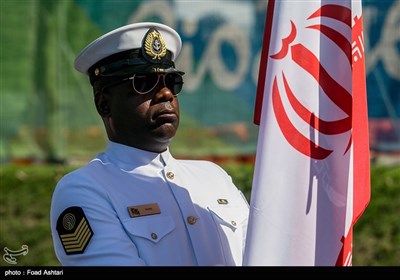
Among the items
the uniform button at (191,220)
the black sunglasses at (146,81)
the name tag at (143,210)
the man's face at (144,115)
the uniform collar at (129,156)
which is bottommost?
the uniform button at (191,220)

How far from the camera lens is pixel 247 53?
8.33 metres

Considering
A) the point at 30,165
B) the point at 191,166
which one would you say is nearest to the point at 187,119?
the point at 30,165

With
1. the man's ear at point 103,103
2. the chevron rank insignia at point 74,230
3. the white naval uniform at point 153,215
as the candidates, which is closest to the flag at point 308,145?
the white naval uniform at point 153,215

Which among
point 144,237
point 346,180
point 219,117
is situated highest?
point 346,180

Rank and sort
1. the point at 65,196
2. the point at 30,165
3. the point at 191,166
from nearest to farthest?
the point at 65,196 → the point at 191,166 → the point at 30,165

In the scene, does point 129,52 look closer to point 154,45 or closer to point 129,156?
point 154,45

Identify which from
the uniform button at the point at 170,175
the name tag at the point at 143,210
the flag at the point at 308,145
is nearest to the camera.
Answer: the flag at the point at 308,145

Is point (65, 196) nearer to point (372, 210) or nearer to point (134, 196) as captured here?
point (134, 196)

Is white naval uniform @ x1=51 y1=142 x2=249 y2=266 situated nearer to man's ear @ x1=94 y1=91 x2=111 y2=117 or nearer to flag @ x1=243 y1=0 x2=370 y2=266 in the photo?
man's ear @ x1=94 y1=91 x2=111 y2=117

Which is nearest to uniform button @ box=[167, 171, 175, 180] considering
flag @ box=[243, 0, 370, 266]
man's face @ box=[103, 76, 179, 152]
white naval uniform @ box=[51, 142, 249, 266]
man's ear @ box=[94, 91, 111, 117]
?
white naval uniform @ box=[51, 142, 249, 266]

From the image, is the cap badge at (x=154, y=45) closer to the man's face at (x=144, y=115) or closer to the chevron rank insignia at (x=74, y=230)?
the man's face at (x=144, y=115)

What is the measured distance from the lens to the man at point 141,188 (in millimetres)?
3129
